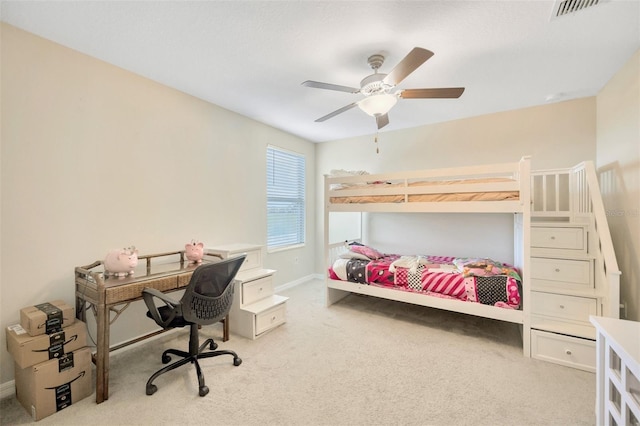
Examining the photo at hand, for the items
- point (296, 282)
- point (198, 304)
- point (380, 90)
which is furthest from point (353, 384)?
point (296, 282)

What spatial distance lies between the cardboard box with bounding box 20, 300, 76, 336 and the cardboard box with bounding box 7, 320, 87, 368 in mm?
32

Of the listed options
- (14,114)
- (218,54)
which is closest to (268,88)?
(218,54)

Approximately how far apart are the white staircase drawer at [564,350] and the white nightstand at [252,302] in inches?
91.0

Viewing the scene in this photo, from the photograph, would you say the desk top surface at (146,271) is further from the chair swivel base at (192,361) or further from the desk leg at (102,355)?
the chair swivel base at (192,361)

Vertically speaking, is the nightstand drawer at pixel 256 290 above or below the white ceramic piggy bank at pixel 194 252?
below

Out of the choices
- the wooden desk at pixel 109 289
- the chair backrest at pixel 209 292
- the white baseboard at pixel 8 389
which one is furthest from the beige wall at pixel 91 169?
the chair backrest at pixel 209 292

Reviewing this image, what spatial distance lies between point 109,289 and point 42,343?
44cm

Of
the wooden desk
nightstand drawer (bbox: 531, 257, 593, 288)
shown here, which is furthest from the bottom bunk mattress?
the wooden desk

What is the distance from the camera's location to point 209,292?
1.96m

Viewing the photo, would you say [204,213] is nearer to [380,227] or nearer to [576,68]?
[380,227]

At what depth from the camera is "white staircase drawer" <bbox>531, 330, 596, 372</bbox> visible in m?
2.03

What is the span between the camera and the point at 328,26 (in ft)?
5.85

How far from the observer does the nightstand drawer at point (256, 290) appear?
2754 millimetres

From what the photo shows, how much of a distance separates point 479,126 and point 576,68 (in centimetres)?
122
